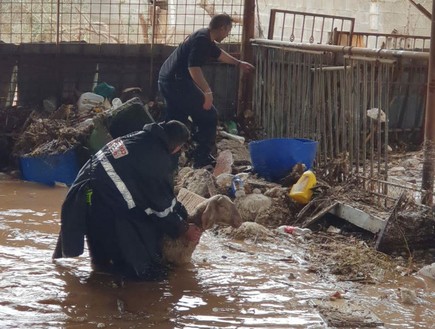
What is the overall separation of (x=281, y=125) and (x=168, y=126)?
432 centimetres

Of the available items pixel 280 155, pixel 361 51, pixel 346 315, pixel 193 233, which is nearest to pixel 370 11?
pixel 280 155

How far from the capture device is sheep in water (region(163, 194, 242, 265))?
6.39 meters

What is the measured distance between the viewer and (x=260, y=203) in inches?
318

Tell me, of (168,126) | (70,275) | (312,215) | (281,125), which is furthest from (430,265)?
(281,125)

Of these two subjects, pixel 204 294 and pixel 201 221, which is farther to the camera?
pixel 201 221

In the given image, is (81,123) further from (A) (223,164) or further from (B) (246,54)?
(B) (246,54)

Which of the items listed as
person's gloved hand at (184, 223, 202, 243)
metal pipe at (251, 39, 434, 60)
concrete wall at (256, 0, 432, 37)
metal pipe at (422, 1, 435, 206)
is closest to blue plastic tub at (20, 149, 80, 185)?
metal pipe at (251, 39, 434, 60)

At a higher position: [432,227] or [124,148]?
[124,148]

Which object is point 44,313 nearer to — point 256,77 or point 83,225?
point 83,225

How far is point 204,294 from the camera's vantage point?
19.5 feet

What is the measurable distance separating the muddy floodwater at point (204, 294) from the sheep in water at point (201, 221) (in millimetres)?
122

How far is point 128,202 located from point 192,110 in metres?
3.66

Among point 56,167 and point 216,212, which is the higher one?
point 216,212

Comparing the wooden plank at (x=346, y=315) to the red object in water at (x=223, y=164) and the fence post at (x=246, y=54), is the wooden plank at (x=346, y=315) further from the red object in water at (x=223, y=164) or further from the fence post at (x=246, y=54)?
the fence post at (x=246, y=54)
